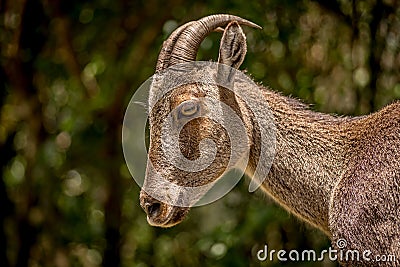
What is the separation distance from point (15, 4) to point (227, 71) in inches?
129

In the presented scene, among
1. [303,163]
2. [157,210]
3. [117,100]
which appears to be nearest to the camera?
[157,210]

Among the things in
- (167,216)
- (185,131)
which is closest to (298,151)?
(185,131)

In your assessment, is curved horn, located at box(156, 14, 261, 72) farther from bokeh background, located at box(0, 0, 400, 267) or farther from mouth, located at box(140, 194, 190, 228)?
bokeh background, located at box(0, 0, 400, 267)

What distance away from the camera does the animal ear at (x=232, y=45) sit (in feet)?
9.07

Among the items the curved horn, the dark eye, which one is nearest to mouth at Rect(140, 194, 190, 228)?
the dark eye

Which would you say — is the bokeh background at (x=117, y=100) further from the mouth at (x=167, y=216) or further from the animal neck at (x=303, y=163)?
the mouth at (x=167, y=216)

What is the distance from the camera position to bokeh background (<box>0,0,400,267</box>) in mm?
4664

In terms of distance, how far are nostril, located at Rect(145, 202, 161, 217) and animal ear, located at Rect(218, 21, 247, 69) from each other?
53 cm

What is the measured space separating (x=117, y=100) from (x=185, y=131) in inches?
104

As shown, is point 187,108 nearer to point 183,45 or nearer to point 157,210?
point 183,45

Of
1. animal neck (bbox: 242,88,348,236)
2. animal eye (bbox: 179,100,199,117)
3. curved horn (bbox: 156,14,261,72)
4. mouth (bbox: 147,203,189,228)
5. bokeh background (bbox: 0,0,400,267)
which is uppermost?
curved horn (bbox: 156,14,261,72)

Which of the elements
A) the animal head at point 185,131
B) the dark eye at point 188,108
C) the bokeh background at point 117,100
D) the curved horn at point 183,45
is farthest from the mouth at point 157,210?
the bokeh background at point 117,100

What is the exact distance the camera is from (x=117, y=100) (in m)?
5.42

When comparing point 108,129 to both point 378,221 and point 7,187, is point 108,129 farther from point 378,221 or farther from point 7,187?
point 378,221
